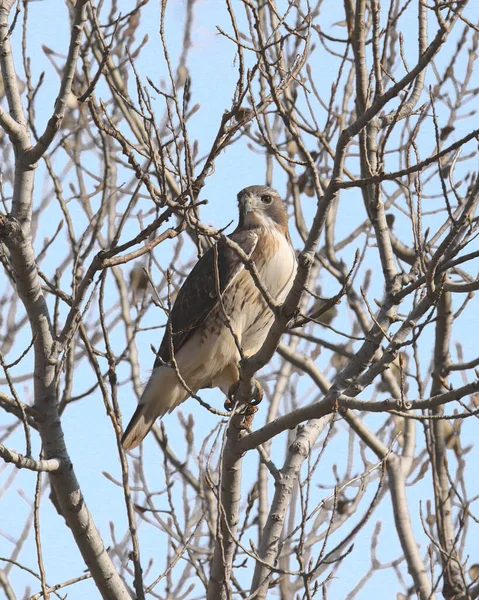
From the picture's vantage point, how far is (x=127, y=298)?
6863mm

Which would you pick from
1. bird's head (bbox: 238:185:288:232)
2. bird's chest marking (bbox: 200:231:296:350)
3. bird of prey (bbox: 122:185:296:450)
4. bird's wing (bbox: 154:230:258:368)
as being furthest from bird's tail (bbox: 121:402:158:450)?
bird's head (bbox: 238:185:288:232)

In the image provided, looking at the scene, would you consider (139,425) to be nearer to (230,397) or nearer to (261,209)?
(230,397)

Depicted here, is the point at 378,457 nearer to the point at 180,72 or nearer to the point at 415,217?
the point at 415,217

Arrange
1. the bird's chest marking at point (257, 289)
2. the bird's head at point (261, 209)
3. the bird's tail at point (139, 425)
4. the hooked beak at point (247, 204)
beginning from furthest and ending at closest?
the hooked beak at point (247, 204) < the bird's head at point (261, 209) < the bird's tail at point (139, 425) < the bird's chest marking at point (257, 289)

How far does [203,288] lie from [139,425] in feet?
2.91

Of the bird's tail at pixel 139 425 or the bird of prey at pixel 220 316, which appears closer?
the bird of prey at pixel 220 316

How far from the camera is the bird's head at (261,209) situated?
5305mm

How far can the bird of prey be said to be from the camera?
4.81 meters

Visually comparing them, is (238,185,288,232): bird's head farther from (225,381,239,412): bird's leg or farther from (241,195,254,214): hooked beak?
(225,381,239,412): bird's leg

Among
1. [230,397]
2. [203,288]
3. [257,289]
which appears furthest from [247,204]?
[230,397]

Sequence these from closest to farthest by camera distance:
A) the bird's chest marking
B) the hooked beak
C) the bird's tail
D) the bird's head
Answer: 1. the bird's chest marking
2. the bird's tail
3. the bird's head
4. the hooked beak

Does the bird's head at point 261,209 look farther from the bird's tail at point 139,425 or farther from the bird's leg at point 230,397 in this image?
the bird's tail at point 139,425

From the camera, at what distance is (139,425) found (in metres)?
5.10

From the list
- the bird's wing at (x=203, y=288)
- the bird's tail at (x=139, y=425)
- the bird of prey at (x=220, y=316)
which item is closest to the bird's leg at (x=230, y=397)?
the bird of prey at (x=220, y=316)
